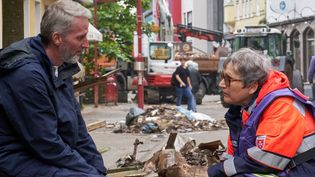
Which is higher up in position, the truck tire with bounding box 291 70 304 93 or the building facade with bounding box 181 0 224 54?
the building facade with bounding box 181 0 224 54

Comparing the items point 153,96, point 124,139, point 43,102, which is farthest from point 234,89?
point 153,96

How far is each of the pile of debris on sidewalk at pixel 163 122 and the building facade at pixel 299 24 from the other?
25.8m

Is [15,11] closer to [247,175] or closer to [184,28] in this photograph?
[247,175]

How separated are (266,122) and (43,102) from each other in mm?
1007

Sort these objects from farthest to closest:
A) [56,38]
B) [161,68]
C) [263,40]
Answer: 1. [161,68]
2. [263,40]
3. [56,38]

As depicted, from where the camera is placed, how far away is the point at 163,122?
51.5ft

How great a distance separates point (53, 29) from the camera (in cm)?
328

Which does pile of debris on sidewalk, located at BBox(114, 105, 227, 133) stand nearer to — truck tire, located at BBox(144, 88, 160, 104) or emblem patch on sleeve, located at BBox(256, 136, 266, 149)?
truck tire, located at BBox(144, 88, 160, 104)

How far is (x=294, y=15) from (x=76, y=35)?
4124 cm

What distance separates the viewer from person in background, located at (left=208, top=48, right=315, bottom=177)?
3.26 m

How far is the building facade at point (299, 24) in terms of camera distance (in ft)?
137

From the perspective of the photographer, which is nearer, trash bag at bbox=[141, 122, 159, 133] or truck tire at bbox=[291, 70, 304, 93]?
trash bag at bbox=[141, 122, 159, 133]

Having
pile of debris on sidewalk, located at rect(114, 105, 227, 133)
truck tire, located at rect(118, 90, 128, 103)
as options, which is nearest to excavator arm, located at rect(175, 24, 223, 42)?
truck tire, located at rect(118, 90, 128, 103)

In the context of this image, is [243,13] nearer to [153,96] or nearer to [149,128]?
[153,96]
